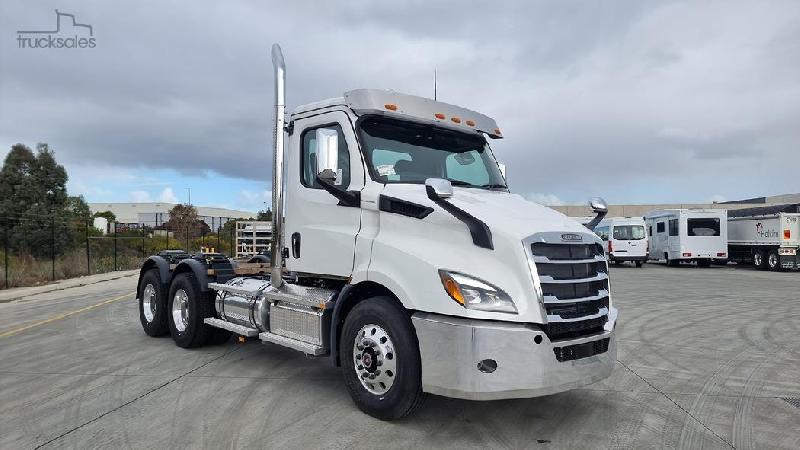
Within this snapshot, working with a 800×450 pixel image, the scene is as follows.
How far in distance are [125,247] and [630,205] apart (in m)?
48.5

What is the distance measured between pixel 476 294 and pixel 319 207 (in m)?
2.04

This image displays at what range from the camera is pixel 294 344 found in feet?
17.6

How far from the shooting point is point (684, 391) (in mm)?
5664

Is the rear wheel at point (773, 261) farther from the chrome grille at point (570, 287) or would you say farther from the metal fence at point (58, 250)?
→ the chrome grille at point (570, 287)

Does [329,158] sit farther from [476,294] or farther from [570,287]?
[570,287]

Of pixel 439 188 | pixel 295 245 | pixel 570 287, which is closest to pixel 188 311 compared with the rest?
pixel 295 245

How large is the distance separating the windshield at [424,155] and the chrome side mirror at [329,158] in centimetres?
30

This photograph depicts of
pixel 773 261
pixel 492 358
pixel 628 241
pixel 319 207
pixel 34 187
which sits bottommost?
pixel 773 261

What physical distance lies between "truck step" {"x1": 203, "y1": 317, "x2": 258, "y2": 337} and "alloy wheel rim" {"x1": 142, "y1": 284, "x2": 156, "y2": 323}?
5.47 ft

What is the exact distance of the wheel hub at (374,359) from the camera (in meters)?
4.43

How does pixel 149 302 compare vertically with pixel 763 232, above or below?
below

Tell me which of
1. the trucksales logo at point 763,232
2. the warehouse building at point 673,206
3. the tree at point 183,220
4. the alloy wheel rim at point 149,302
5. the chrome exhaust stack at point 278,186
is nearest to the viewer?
the chrome exhaust stack at point 278,186

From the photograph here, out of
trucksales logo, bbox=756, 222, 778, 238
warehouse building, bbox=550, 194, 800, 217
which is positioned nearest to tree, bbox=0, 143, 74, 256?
trucksales logo, bbox=756, 222, 778, 238

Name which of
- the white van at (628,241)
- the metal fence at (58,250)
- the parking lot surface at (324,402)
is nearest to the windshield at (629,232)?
the white van at (628,241)
